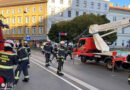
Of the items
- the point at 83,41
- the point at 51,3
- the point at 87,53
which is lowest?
the point at 87,53

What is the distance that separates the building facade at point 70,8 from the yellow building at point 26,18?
1.79m

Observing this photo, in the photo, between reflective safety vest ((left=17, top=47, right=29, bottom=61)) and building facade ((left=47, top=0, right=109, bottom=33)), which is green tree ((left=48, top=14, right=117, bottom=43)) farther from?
reflective safety vest ((left=17, top=47, right=29, bottom=61))

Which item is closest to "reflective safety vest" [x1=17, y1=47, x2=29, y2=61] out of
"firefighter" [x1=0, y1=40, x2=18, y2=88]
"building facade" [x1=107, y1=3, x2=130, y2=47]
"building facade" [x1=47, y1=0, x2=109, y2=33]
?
"firefighter" [x1=0, y1=40, x2=18, y2=88]

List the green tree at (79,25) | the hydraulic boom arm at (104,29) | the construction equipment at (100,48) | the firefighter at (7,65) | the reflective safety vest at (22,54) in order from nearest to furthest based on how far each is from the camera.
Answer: the firefighter at (7,65) → the reflective safety vest at (22,54) → the construction equipment at (100,48) → the hydraulic boom arm at (104,29) → the green tree at (79,25)

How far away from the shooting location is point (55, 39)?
3784 cm

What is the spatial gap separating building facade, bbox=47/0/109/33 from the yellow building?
1.79 meters

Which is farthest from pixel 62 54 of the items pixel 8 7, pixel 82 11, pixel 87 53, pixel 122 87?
pixel 8 7

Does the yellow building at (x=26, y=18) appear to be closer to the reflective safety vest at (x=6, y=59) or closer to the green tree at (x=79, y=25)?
the green tree at (x=79, y=25)

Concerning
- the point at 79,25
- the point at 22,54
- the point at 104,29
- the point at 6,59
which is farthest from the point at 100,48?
the point at 79,25

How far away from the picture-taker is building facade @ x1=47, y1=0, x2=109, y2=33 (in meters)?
45.8

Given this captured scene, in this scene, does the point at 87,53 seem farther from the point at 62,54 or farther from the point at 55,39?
the point at 55,39

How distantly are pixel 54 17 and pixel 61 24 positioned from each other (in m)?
10.5

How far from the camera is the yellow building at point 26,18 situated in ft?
153

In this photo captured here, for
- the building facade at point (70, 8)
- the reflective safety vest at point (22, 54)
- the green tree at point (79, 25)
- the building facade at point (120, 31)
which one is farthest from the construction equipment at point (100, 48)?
the building facade at point (120, 31)
